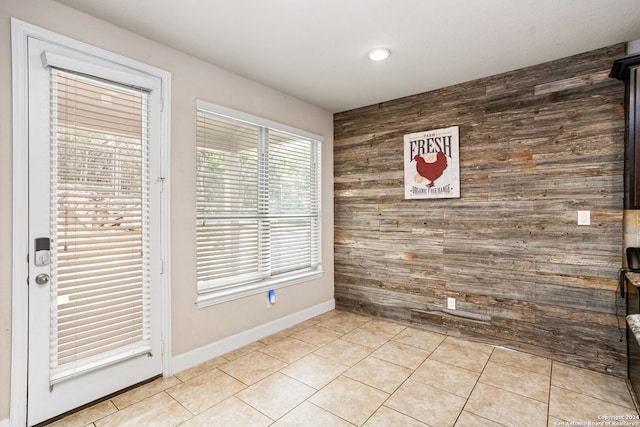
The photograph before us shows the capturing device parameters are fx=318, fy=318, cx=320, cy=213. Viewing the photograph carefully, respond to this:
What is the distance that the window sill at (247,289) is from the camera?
2.81m

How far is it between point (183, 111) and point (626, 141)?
11.4ft

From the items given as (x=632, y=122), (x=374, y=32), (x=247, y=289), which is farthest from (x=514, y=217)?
(x=247, y=289)

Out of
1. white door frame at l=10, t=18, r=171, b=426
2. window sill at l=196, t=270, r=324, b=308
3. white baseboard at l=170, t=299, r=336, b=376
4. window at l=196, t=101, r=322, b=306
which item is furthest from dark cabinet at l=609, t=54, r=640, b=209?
white door frame at l=10, t=18, r=171, b=426

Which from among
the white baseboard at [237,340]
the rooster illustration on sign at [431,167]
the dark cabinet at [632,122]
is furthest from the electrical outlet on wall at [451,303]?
the dark cabinet at [632,122]

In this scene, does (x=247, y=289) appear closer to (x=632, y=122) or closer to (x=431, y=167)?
(x=431, y=167)

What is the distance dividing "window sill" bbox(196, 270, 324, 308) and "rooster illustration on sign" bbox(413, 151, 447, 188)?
174 cm

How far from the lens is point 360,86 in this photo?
11.0 ft

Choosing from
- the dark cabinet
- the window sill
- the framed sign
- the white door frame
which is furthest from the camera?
the framed sign

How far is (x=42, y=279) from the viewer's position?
6.33 ft

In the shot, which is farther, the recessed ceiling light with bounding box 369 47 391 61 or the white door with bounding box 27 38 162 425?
the recessed ceiling light with bounding box 369 47 391 61

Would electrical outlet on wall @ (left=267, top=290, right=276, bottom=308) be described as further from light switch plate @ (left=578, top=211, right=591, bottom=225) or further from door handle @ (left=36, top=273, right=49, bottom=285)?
light switch plate @ (left=578, top=211, right=591, bottom=225)

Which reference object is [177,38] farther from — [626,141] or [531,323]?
[531,323]

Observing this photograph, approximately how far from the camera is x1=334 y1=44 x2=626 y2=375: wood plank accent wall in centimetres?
258

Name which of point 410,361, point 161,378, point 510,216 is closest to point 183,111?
Result: point 161,378
